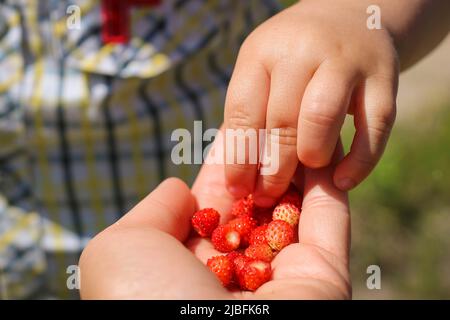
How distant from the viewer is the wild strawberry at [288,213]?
0.79m

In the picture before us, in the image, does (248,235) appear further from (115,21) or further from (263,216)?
(115,21)

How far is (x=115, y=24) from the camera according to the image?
3.19 ft

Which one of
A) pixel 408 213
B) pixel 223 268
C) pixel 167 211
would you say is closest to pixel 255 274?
pixel 223 268

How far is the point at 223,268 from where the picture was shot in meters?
0.74

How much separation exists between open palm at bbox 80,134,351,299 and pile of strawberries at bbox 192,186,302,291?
0.02 m

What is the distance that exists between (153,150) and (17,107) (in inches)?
9.1

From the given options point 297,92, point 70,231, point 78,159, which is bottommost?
point 70,231

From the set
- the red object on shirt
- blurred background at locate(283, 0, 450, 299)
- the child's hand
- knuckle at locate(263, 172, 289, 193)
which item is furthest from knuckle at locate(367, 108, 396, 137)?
blurred background at locate(283, 0, 450, 299)

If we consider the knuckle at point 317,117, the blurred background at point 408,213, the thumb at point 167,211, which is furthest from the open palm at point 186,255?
the blurred background at point 408,213

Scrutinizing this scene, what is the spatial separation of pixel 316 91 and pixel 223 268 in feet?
0.79

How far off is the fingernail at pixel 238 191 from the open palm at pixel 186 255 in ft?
0.20
